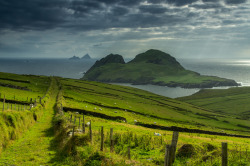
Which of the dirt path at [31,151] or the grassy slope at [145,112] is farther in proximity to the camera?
the grassy slope at [145,112]

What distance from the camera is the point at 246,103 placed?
196000 millimetres

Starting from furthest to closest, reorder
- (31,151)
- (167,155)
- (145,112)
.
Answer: (145,112) → (31,151) → (167,155)

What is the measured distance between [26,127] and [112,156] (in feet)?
77.5

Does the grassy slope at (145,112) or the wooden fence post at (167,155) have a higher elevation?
the wooden fence post at (167,155)

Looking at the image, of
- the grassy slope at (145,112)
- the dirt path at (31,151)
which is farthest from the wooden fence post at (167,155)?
the grassy slope at (145,112)

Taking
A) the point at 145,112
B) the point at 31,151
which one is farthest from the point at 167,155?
the point at 145,112

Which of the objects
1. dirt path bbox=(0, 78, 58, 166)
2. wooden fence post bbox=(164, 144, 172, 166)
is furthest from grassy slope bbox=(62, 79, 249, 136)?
wooden fence post bbox=(164, 144, 172, 166)

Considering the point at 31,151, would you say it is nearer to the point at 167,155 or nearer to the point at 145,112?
the point at 167,155

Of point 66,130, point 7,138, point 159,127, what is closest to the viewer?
point 7,138

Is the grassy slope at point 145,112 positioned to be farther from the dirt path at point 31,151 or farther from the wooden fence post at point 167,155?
the wooden fence post at point 167,155

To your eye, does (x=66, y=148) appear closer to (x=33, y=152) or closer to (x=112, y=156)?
(x=33, y=152)

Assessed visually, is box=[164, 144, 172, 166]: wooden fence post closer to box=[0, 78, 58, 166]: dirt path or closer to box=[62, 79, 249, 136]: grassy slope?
box=[0, 78, 58, 166]: dirt path

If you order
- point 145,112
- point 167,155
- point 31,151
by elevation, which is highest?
point 167,155

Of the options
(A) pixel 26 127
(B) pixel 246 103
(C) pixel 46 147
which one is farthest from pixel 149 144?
(B) pixel 246 103
